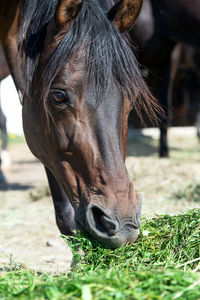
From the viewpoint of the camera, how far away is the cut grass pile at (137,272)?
1.59m

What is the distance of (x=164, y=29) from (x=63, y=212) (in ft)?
14.5

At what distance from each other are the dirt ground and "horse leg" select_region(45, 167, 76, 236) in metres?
0.23

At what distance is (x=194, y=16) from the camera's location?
6359mm

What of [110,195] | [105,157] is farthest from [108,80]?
[110,195]

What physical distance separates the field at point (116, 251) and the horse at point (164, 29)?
152 cm

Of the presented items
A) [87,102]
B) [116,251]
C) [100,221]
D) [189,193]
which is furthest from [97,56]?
[189,193]

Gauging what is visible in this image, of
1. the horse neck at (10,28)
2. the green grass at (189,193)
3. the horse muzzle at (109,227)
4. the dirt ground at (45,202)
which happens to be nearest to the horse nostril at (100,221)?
the horse muzzle at (109,227)

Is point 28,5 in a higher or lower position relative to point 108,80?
higher

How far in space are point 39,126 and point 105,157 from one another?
491 mm

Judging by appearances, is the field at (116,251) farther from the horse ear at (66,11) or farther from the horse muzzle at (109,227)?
the horse ear at (66,11)

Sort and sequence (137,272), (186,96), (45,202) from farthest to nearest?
(186,96)
(45,202)
(137,272)

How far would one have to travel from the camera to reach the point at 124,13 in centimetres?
258

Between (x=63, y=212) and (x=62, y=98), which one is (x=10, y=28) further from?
(x=63, y=212)

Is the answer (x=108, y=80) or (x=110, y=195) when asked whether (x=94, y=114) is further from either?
(x=110, y=195)
